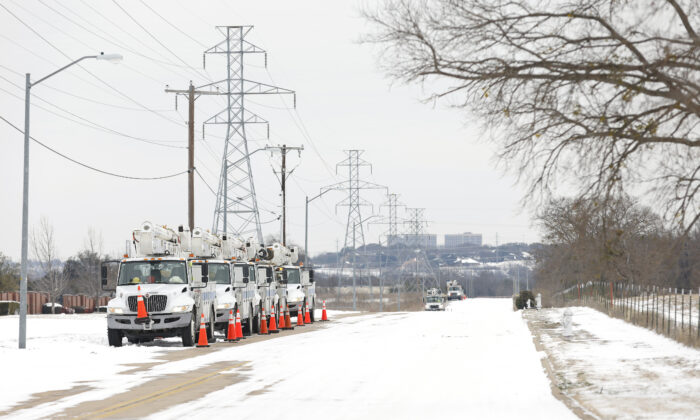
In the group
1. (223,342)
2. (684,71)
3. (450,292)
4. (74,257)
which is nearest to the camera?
(684,71)

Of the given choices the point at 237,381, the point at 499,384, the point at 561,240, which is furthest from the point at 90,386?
the point at 561,240

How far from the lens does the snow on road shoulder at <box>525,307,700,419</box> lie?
13047 mm

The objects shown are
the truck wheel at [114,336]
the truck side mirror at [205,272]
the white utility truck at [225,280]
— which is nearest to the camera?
the truck wheel at [114,336]

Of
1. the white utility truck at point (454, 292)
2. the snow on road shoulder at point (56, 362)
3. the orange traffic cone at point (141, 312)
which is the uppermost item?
the orange traffic cone at point (141, 312)

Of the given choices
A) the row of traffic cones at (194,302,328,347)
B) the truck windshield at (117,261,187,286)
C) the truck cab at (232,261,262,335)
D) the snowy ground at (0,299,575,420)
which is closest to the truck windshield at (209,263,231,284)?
the truck cab at (232,261,262,335)

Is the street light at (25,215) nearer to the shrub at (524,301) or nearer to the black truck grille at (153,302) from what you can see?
the black truck grille at (153,302)

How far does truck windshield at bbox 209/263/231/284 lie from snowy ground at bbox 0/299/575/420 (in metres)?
2.84

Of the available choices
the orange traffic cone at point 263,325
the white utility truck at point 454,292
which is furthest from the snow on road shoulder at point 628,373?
the white utility truck at point 454,292

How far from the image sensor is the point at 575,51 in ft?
46.4

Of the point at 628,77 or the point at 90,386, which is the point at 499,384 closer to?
the point at 628,77

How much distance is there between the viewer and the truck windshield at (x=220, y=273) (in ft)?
104

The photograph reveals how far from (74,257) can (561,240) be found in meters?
77.2

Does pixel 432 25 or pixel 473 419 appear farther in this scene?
pixel 432 25

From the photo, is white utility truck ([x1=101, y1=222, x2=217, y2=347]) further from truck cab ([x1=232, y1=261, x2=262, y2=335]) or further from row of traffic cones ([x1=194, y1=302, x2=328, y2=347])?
truck cab ([x1=232, y1=261, x2=262, y2=335])
